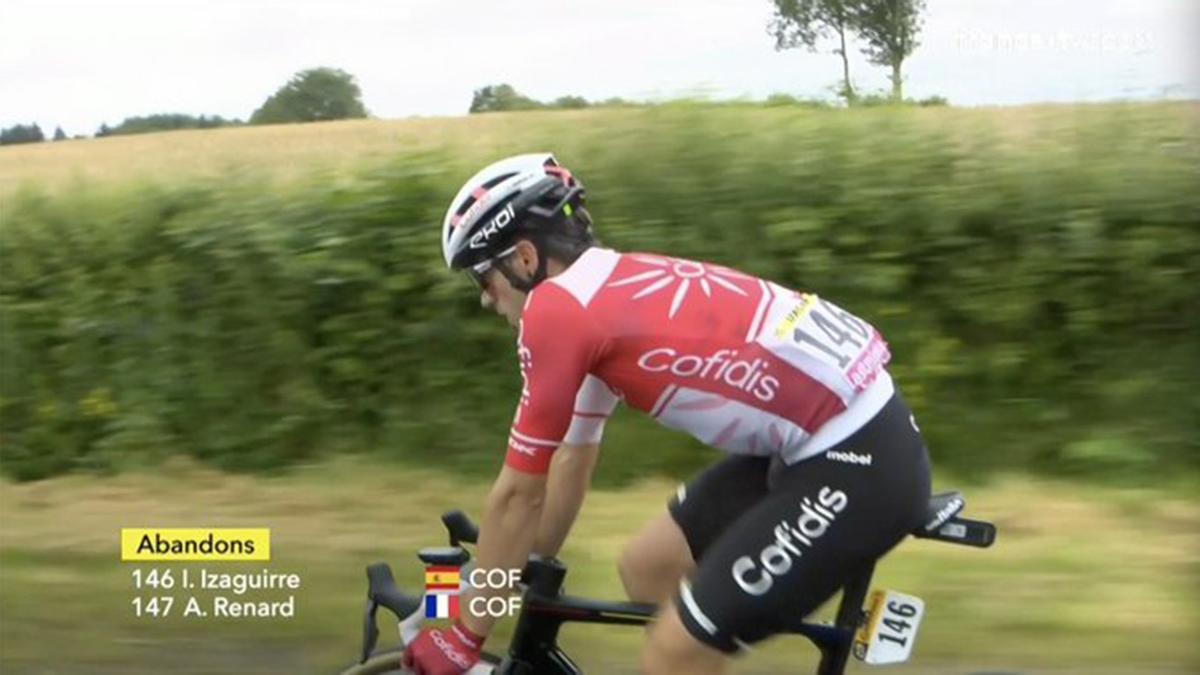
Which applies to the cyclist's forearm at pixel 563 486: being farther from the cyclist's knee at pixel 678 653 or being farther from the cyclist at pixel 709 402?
the cyclist's knee at pixel 678 653

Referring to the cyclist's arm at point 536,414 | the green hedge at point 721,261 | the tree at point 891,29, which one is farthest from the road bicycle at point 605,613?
the tree at point 891,29

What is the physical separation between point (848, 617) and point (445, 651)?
0.81 meters

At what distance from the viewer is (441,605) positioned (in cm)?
319

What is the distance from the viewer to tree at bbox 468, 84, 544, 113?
6660 mm

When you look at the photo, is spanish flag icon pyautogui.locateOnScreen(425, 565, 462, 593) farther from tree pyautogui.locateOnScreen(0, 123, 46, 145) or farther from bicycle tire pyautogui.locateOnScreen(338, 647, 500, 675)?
tree pyautogui.locateOnScreen(0, 123, 46, 145)

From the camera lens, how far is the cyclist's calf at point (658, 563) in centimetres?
333

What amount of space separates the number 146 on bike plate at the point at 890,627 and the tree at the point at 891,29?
3799 millimetres

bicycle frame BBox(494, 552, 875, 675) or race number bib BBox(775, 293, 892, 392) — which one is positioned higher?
race number bib BBox(775, 293, 892, 392)

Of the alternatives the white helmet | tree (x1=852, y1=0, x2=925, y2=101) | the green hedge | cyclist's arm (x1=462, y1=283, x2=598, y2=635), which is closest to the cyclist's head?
the white helmet

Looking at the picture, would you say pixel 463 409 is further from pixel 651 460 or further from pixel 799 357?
pixel 799 357

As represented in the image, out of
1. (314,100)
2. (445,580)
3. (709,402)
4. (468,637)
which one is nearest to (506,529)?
(468,637)

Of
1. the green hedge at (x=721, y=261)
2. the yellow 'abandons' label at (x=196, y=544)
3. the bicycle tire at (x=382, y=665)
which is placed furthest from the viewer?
the green hedge at (x=721, y=261)

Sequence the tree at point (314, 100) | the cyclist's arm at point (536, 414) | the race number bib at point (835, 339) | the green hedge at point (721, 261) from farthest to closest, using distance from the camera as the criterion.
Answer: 1. the tree at point (314, 100)
2. the green hedge at point (721, 261)
3. the race number bib at point (835, 339)
4. the cyclist's arm at point (536, 414)

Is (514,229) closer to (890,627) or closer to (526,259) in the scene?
(526,259)
